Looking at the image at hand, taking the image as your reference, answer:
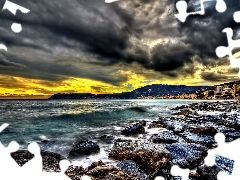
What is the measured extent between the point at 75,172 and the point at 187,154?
2.54 meters

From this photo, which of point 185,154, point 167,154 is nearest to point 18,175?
point 167,154

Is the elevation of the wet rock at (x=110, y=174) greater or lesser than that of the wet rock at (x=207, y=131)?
lesser

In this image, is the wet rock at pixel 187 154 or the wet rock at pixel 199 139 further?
the wet rock at pixel 199 139

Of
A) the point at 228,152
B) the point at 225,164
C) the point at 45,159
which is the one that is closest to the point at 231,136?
the point at 225,164

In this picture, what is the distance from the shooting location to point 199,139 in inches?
302

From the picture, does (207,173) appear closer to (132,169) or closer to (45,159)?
(132,169)

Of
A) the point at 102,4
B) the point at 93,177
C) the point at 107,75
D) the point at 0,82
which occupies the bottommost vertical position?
the point at 93,177

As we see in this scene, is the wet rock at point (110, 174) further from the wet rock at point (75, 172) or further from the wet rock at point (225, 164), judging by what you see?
the wet rock at point (225, 164)

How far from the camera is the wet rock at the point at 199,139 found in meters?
7.16

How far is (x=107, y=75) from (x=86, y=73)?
0.87 metres

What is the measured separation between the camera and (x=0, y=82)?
7.25 meters

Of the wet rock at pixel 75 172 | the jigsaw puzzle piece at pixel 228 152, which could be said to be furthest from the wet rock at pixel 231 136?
the wet rock at pixel 75 172

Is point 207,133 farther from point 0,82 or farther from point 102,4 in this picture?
point 0,82

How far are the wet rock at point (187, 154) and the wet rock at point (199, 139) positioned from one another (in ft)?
3.56
